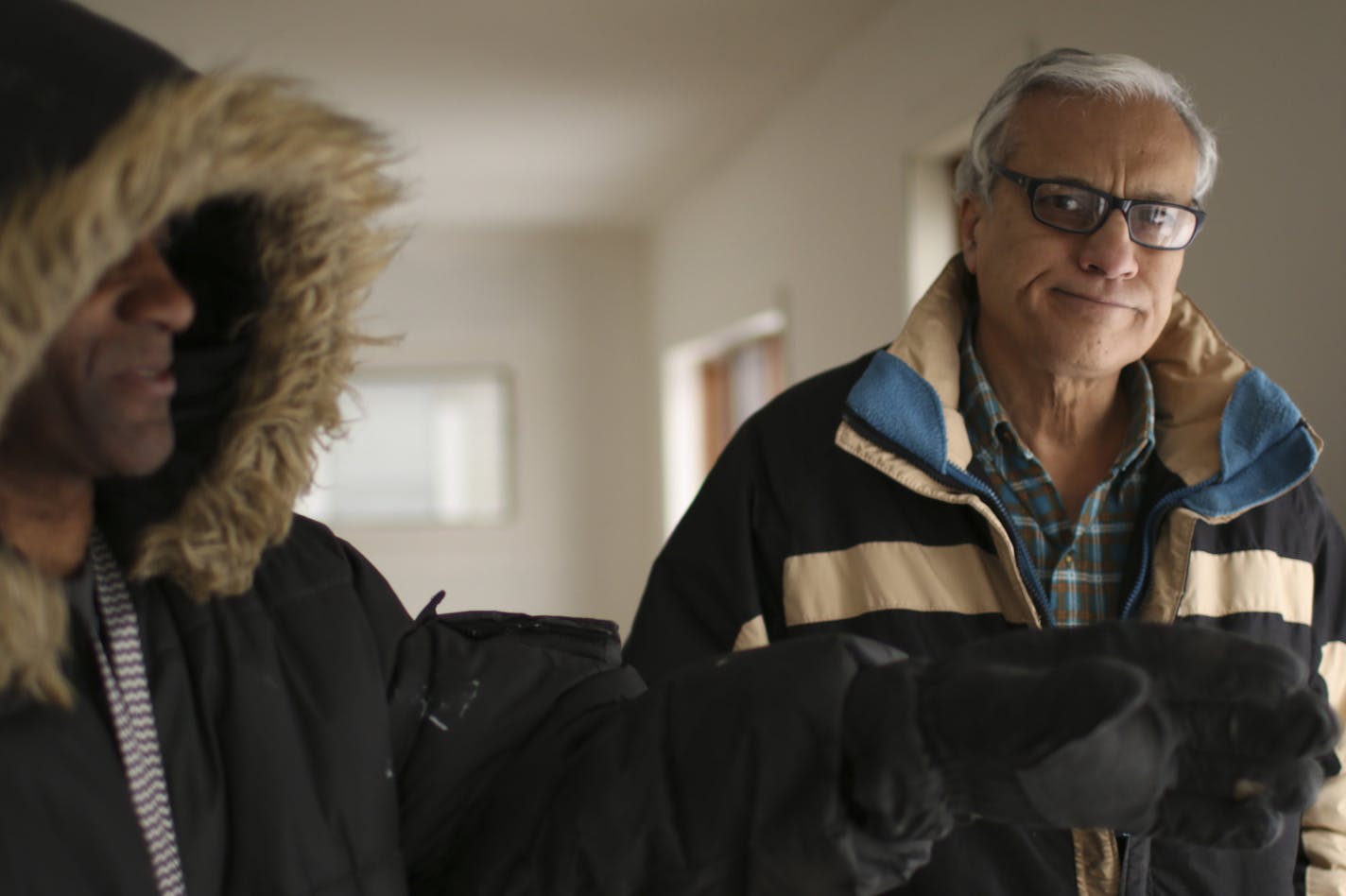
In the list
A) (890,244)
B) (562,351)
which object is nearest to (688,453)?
(562,351)

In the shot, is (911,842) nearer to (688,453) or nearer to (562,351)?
(688,453)

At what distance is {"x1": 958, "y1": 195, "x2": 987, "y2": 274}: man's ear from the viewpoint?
1.64 meters

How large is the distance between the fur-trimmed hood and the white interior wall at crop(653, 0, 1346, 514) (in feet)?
5.17

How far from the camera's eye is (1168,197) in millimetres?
1487

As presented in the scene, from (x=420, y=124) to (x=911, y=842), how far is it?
191 inches

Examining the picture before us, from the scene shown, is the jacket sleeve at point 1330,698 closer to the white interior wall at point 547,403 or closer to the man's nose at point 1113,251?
the man's nose at point 1113,251

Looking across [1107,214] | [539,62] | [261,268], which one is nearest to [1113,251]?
[1107,214]

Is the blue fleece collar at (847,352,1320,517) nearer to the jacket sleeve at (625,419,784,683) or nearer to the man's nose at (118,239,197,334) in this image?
the jacket sleeve at (625,419,784,683)

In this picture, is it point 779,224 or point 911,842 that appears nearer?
point 911,842

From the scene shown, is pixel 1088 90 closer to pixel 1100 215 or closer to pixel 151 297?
pixel 1100 215

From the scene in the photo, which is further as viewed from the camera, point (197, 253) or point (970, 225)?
point (970, 225)

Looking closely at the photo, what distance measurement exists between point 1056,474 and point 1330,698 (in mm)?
401

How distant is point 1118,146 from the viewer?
149 cm

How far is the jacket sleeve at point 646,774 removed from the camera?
2.66 feet
